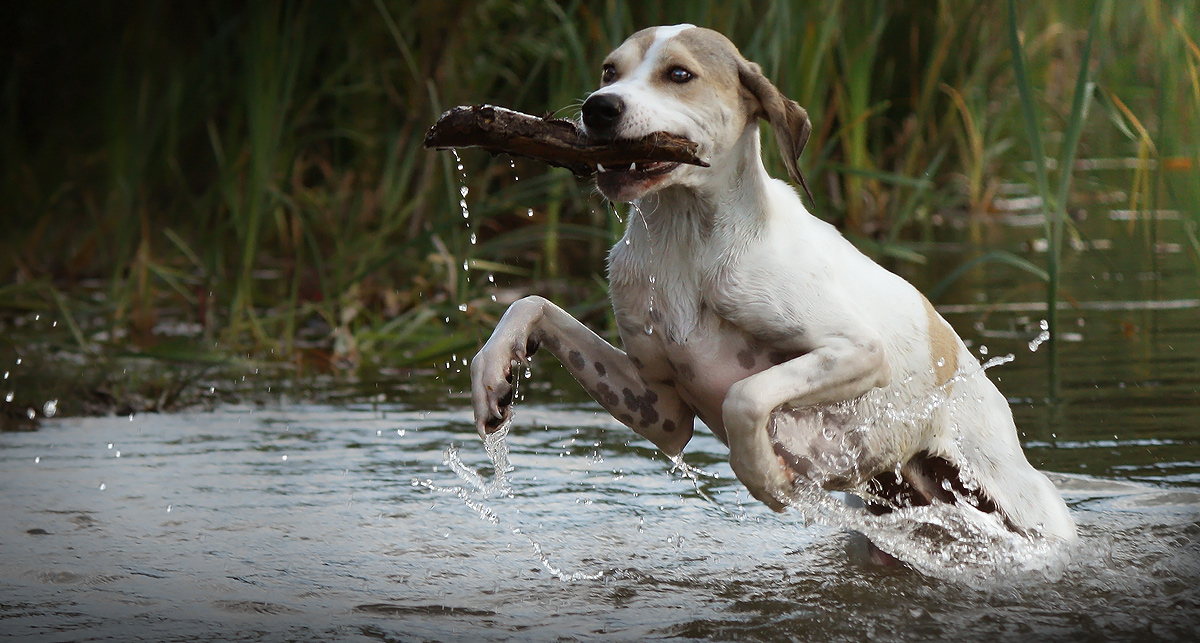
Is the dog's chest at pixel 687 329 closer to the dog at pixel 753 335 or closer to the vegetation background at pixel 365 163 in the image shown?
the dog at pixel 753 335

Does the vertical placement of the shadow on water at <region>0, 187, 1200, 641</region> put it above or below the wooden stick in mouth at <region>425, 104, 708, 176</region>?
below

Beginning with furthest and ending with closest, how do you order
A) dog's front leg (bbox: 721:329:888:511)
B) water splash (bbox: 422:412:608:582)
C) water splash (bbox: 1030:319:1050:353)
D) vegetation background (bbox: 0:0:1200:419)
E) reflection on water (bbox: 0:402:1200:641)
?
vegetation background (bbox: 0:0:1200:419) → water splash (bbox: 1030:319:1050:353) → water splash (bbox: 422:412:608:582) → dog's front leg (bbox: 721:329:888:511) → reflection on water (bbox: 0:402:1200:641)

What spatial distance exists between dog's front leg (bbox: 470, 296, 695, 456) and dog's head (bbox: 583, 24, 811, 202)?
1.54ft

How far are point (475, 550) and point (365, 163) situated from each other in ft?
13.5

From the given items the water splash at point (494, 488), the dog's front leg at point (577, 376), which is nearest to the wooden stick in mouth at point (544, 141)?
the dog's front leg at point (577, 376)

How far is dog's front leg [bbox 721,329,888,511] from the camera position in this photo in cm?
292

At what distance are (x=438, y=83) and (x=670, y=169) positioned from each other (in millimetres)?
3799

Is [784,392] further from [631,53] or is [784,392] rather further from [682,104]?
[631,53]

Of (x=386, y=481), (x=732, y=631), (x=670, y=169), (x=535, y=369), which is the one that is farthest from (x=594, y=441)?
(x=732, y=631)

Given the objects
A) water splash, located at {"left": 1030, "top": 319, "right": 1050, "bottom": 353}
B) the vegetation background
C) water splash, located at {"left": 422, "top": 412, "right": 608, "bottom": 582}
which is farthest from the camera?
the vegetation background

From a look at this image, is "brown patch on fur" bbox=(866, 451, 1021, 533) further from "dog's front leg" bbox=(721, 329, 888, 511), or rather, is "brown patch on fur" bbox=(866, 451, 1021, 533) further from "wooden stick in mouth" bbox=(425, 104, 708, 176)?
"wooden stick in mouth" bbox=(425, 104, 708, 176)

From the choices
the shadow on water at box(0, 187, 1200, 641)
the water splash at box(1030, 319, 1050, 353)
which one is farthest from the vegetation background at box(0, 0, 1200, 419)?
the shadow on water at box(0, 187, 1200, 641)

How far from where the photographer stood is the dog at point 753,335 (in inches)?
119

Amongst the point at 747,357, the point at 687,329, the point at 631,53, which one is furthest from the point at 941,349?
the point at 631,53
